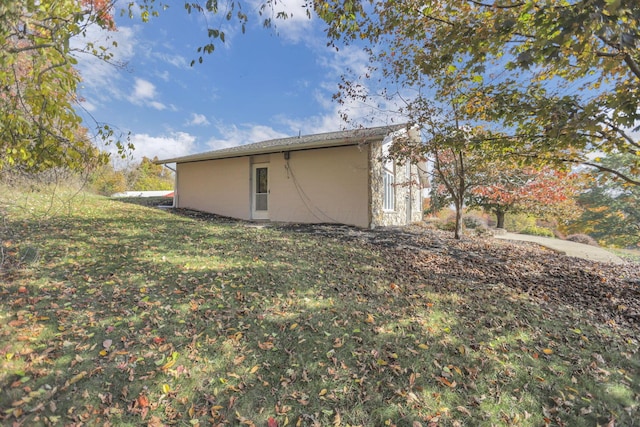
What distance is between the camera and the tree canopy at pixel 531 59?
9.52ft

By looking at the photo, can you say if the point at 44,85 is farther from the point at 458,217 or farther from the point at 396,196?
the point at 396,196

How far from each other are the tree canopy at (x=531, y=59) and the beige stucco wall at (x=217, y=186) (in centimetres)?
778

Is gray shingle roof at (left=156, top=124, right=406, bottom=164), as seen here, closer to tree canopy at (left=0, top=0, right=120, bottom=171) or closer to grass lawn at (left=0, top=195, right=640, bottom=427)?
grass lawn at (left=0, top=195, right=640, bottom=427)

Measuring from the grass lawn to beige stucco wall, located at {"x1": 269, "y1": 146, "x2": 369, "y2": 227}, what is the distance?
5.04 meters

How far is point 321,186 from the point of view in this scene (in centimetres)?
1048

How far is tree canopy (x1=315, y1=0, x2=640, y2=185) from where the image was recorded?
290 cm

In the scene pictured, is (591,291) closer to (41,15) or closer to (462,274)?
(462,274)

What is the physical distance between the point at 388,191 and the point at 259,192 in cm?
511

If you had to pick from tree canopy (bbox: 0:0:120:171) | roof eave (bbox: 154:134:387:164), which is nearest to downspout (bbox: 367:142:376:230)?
roof eave (bbox: 154:134:387:164)

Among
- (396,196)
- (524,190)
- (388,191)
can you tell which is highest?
(524,190)

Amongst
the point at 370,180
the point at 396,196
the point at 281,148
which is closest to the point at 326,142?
the point at 370,180

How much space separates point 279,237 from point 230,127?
11774 mm

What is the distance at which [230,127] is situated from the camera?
672 inches

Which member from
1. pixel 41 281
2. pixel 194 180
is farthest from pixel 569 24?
pixel 194 180
